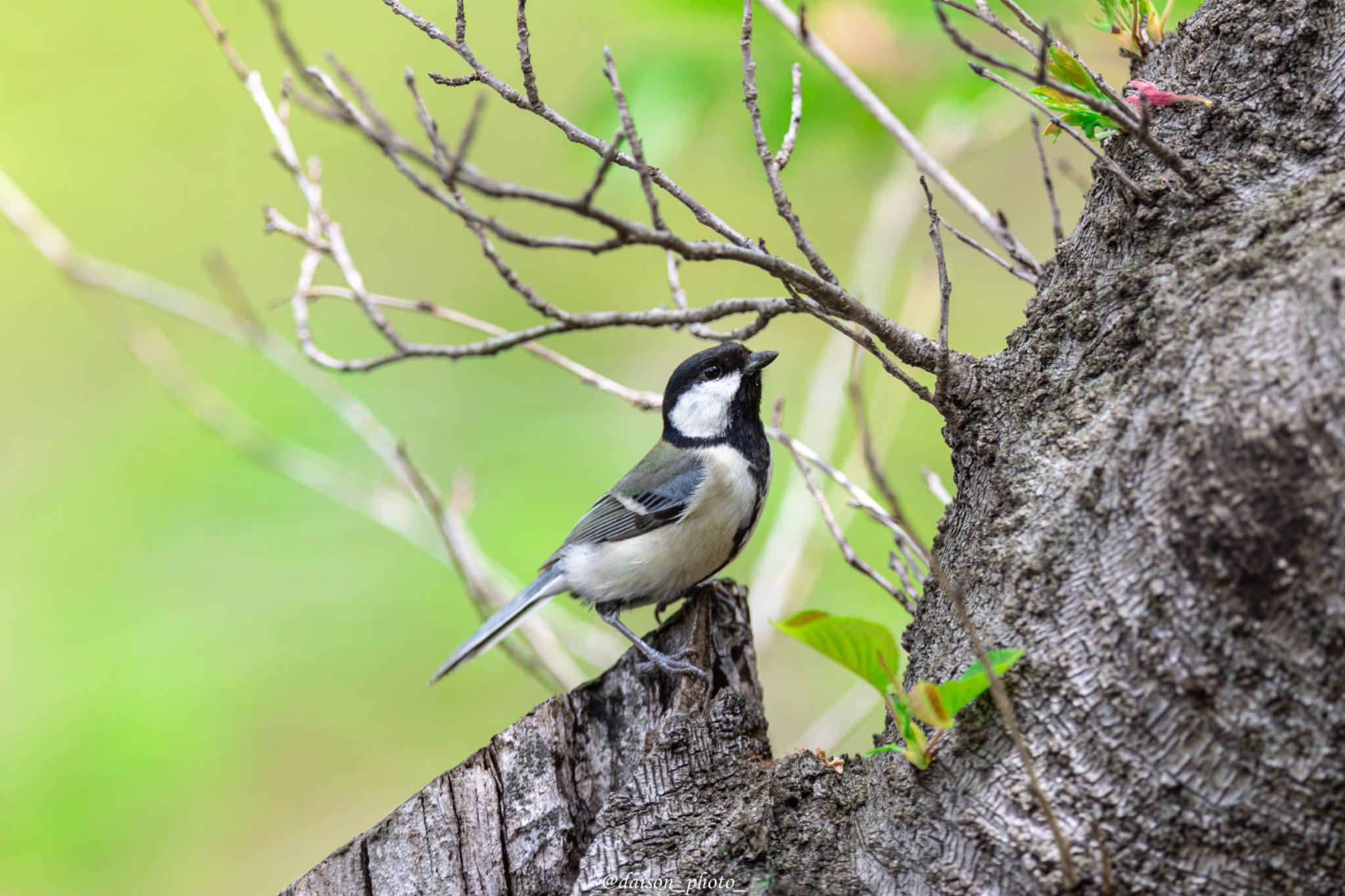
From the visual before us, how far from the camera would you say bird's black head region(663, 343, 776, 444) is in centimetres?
340

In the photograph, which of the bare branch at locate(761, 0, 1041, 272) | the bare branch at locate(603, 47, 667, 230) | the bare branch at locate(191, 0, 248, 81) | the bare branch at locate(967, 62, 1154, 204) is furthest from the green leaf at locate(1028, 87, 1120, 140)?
the bare branch at locate(191, 0, 248, 81)

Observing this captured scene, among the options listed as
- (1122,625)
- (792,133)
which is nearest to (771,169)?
(792,133)

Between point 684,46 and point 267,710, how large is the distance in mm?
3065

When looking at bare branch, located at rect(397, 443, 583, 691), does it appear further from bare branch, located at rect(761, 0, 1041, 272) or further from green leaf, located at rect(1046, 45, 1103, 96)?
green leaf, located at rect(1046, 45, 1103, 96)

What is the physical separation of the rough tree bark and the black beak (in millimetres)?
1613

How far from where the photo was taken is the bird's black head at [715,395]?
3398mm

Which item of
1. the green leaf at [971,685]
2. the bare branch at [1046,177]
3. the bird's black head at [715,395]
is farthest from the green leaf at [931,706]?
the bird's black head at [715,395]

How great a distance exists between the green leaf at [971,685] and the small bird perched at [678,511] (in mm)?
1759

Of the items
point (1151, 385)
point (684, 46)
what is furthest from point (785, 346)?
point (1151, 385)

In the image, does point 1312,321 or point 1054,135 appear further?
point 1054,135

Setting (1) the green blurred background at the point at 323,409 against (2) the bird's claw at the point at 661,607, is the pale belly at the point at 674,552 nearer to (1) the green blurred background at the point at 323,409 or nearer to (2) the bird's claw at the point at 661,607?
(2) the bird's claw at the point at 661,607

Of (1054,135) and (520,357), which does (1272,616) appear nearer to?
(1054,135)

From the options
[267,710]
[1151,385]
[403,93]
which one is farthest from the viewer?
[403,93]

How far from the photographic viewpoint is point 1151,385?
1336mm
